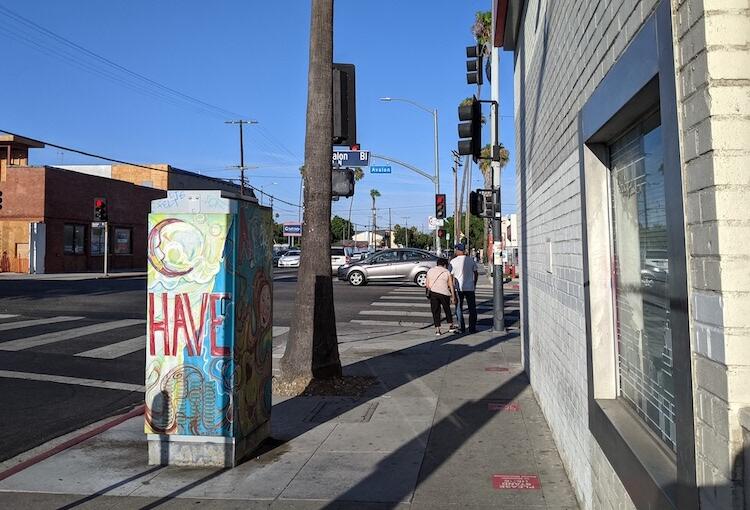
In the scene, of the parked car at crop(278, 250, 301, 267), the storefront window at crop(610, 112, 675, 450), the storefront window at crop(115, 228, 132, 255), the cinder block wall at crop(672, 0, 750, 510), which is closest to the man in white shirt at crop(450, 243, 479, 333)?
the storefront window at crop(610, 112, 675, 450)

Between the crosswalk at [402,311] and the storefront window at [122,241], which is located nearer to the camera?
the crosswalk at [402,311]

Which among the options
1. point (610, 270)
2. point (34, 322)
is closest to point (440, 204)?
point (34, 322)

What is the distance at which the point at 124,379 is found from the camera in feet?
29.0

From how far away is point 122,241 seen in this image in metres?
42.7

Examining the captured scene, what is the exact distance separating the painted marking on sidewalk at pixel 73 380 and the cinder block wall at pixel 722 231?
7633 millimetres

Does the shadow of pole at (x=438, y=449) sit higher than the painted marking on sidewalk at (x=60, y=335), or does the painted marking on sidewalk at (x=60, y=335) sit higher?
the painted marking on sidewalk at (x=60, y=335)

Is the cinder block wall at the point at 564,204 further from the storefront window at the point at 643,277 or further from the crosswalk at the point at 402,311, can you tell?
the crosswalk at the point at 402,311

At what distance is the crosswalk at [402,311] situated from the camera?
15.4m

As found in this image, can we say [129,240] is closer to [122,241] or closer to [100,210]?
[122,241]

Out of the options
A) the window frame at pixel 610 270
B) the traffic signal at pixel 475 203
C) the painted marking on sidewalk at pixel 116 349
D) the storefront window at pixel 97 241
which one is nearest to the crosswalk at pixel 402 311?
the traffic signal at pixel 475 203

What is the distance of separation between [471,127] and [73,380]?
6.33 meters

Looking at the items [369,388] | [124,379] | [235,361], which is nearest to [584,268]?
[235,361]

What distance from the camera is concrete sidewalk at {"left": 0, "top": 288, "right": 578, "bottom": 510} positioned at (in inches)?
176

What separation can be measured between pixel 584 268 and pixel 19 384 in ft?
24.7
